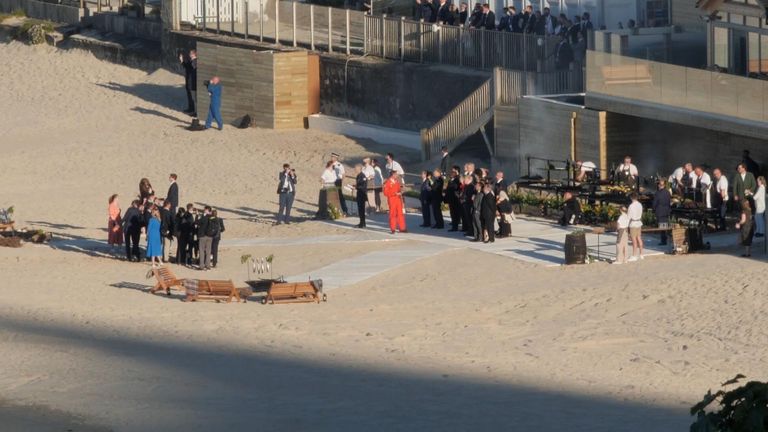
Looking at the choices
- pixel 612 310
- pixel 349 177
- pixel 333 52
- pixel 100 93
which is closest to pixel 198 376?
pixel 612 310

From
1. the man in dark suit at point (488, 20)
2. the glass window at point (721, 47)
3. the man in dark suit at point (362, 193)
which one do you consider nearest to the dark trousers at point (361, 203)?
the man in dark suit at point (362, 193)

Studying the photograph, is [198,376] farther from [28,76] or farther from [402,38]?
[28,76]

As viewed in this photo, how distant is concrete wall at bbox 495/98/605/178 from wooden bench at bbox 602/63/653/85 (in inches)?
30.5

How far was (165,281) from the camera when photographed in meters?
26.8

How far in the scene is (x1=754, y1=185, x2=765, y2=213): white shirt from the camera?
89.2ft

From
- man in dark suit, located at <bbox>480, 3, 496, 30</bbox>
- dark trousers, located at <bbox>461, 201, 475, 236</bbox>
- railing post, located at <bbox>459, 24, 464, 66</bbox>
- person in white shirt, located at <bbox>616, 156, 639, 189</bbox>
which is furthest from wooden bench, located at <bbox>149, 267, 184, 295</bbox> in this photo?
man in dark suit, located at <bbox>480, 3, 496, 30</bbox>

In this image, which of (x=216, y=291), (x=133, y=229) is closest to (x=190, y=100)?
(x=133, y=229)

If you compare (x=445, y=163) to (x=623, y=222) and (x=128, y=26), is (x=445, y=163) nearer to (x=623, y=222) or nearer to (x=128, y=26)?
(x=623, y=222)

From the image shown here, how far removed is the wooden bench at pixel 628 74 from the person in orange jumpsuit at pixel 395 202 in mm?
4730

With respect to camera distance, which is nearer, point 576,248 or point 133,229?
point 576,248

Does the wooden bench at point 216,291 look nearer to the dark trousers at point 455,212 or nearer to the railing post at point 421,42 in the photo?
the dark trousers at point 455,212

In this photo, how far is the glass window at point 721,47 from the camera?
32938 mm

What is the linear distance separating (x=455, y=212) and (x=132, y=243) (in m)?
5.77

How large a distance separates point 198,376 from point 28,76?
33359 mm
